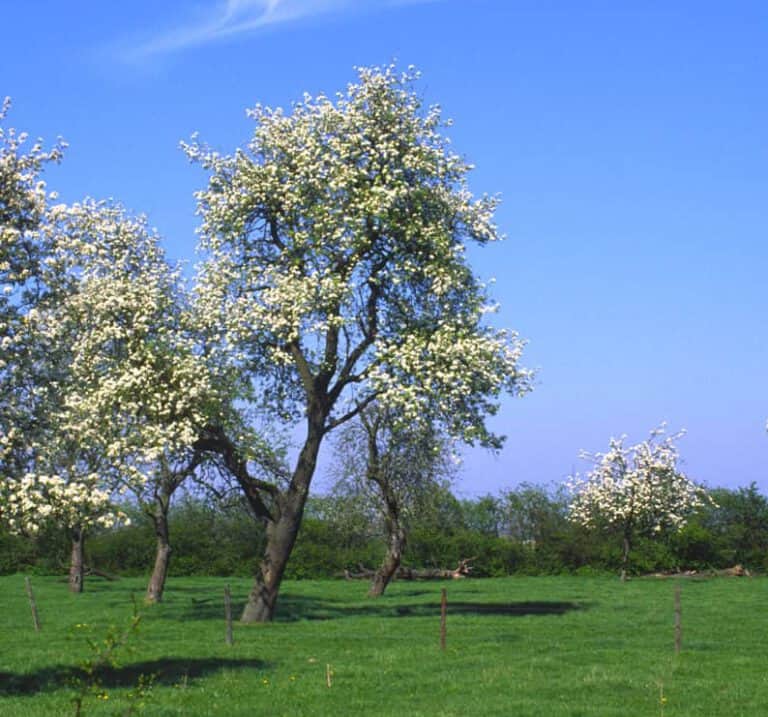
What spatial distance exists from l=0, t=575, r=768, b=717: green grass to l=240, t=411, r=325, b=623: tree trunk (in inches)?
50.8

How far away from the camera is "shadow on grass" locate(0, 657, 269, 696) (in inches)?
944

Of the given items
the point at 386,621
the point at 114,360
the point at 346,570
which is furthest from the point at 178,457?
the point at 346,570

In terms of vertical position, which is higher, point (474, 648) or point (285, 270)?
point (285, 270)

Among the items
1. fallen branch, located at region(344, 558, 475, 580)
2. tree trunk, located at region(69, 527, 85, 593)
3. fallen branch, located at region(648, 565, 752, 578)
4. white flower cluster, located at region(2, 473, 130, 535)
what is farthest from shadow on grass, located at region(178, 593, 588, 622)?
fallen branch, located at region(648, 565, 752, 578)

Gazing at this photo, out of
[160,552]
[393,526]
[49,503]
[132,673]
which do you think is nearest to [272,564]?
[132,673]

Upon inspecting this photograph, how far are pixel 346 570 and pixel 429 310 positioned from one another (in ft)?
135

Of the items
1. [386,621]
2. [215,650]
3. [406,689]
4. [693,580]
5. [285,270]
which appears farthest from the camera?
[693,580]

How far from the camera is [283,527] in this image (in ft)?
119

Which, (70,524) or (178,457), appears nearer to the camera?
(70,524)

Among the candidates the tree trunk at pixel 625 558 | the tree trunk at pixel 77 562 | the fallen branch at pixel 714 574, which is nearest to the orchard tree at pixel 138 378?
the tree trunk at pixel 77 562

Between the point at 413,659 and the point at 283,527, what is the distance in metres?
A: 10.0

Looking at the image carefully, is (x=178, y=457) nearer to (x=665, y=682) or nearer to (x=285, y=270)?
(x=285, y=270)

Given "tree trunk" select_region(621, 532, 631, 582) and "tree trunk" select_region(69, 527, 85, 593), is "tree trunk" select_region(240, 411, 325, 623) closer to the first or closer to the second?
"tree trunk" select_region(69, 527, 85, 593)

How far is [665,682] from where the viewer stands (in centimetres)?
2323
